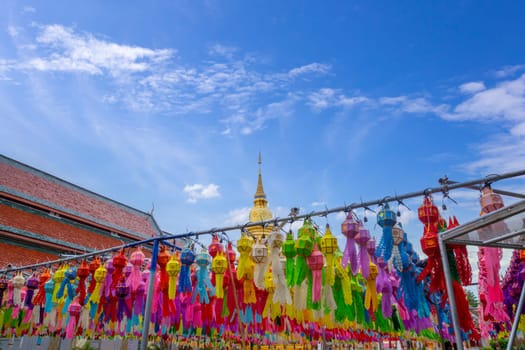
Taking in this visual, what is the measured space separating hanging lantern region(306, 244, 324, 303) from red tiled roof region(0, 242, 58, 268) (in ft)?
48.7

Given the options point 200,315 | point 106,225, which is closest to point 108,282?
point 200,315

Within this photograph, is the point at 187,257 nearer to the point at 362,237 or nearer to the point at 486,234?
the point at 362,237

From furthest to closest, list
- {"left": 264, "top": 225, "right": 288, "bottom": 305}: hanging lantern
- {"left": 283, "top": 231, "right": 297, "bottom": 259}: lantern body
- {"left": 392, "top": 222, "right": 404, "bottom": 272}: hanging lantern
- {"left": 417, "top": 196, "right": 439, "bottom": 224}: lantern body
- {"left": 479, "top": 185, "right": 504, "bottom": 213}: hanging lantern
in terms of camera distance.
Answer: {"left": 264, "top": 225, "right": 288, "bottom": 305}: hanging lantern → {"left": 283, "top": 231, "right": 297, "bottom": 259}: lantern body → {"left": 392, "top": 222, "right": 404, "bottom": 272}: hanging lantern → {"left": 417, "top": 196, "right": 439, "bottom": 224}: lantern body → {"left": 479, "top": 185, "right": 504, "bottom": 213}: hanging lantern

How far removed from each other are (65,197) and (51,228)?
137 inches

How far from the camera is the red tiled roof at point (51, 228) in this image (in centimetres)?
1579

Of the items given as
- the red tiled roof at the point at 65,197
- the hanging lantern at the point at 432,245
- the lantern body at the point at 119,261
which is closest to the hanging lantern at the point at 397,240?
the hanging lantern at the point at 432,245

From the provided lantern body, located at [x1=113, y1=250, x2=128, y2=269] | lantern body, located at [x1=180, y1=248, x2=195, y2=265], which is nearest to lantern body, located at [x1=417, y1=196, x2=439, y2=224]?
lantern body, located at [x1=180, y1=248, x2=195, y2=265]

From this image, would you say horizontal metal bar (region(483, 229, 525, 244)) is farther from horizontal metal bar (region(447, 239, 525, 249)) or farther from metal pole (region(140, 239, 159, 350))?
metal pole (region(140, 239, 159, 350))

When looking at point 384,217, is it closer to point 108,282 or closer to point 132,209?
point 108,282

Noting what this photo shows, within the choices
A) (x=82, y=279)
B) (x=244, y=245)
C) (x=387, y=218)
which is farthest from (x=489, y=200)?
(x=82, y=279)

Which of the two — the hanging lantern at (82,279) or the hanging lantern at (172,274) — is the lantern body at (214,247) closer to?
the hanging lantern at (172,274)

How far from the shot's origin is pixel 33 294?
30.0 feet

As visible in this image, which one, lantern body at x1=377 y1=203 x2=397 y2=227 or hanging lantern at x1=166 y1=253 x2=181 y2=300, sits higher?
lantern body at x1=377 y1=203 x2=397 y2=227

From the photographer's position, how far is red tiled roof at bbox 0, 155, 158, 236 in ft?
58.3
